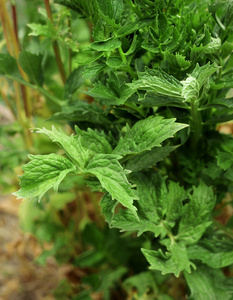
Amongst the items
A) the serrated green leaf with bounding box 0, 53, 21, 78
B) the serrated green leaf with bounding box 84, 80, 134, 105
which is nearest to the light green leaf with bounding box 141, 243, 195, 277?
the serrated green leaf with bounding box 84, 80, 134, 105

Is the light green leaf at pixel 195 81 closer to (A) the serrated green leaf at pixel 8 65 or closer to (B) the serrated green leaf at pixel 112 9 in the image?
(B) the serrated green leaf at pixel 112 9

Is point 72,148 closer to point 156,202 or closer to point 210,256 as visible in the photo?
point 156,202

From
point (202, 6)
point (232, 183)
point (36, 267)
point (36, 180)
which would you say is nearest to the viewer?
point (36, 180)

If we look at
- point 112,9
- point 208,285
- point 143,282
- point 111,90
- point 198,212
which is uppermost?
point 112,9

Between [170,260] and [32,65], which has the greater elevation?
[32,65]

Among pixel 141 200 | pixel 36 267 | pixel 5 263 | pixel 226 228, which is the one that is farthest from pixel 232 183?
pixel 5 263

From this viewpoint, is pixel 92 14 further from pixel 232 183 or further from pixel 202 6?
pixel 232 183

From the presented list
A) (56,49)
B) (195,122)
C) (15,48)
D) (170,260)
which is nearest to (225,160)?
(195,122)

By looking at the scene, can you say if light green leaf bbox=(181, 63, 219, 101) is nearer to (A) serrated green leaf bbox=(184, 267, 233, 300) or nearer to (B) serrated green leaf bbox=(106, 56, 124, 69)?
(B) serrated green leaf bbox=(106, 56, 124, 69)
